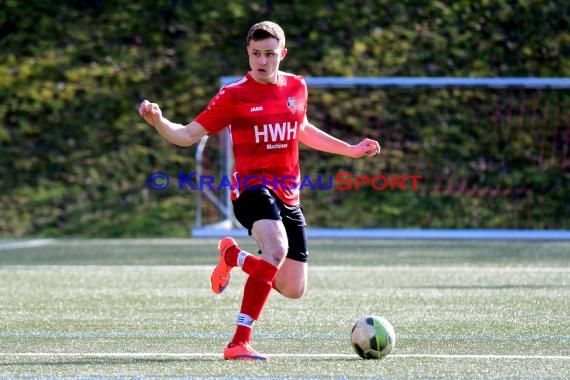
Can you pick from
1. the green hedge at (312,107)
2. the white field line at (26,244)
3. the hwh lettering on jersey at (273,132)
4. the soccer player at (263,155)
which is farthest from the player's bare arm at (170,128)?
the green hedge at (312,107)

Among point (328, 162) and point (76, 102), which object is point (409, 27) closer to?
point (328, 162)

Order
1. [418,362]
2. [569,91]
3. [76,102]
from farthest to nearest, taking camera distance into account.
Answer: [76,102] < [569,91] < [418,362]

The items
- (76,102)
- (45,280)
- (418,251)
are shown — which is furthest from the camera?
(76,102)

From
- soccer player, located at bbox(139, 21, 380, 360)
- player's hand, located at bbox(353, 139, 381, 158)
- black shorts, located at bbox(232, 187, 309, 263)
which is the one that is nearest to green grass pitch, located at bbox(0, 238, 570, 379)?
soccer player, located at bbox(139, 21, 380, 360)

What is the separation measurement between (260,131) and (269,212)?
1.38ft

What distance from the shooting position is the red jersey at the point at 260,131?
6410mm

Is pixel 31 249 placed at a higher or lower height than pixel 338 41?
lower

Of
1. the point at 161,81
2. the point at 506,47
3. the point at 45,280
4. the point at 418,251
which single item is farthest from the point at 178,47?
the point at 45,280

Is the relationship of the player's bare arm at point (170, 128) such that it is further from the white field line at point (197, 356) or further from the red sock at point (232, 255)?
the white field line at point (197, 356)

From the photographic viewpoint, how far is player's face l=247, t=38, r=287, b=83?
20.6 ft

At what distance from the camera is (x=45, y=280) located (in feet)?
34.6

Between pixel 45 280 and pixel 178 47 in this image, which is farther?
pixel 178 47

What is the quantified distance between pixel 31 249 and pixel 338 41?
6.48 meters

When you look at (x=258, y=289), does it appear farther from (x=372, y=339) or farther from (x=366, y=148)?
(x=366, y=148)
